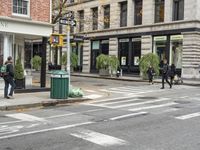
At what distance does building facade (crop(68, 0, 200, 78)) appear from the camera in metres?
33.4

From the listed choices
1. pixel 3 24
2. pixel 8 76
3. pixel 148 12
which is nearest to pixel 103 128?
pixel 8 76

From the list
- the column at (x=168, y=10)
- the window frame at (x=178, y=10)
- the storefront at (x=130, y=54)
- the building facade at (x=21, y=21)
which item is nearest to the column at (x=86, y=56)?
the storefront at (x=130, y=54)

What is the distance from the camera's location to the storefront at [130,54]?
38812 millimetres

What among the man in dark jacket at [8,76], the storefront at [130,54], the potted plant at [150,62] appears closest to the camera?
the man in dark jacket at [8,76]

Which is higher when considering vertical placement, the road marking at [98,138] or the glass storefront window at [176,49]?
the glass storefront window at [176,49]

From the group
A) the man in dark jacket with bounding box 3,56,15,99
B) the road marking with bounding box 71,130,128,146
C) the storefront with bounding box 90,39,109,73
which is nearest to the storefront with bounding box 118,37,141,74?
the storefront with bounding box 90,39,109,73

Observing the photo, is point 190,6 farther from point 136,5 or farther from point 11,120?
point 11,120

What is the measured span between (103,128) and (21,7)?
471 inches

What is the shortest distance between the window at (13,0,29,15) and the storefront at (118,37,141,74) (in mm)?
19896

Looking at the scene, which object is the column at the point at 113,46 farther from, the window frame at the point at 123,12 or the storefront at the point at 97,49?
the window frame at the point at 123,12

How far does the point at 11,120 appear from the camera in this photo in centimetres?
1126

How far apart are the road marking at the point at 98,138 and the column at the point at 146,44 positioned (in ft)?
93.3

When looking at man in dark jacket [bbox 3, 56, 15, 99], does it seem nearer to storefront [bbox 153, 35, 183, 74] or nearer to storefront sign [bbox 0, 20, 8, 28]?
storefront sign [bbox 0, 20, 8, 28]

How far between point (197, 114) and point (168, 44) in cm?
2361
